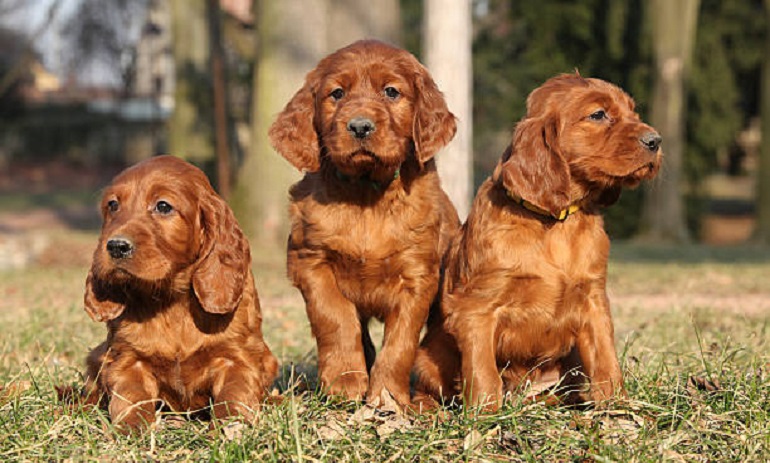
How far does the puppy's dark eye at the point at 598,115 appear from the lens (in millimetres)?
4371

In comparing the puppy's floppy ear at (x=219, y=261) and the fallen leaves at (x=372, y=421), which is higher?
the puppy's floppy ear at (x=219, y=261)

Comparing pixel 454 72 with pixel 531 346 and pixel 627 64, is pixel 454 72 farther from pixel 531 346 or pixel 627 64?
pixel 627 64

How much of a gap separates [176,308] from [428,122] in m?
1.52

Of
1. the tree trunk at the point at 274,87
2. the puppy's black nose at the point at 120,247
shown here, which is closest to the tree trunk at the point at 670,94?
the tree trunk at the point at 274,87

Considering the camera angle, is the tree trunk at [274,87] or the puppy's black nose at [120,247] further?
the tree trunk at [274,87]

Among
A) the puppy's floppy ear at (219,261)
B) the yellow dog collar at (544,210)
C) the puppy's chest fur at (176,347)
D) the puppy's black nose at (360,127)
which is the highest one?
the puppy's black nose at (360,127)

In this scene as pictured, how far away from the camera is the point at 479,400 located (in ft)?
13.8

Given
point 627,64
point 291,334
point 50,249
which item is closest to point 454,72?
point 291,334

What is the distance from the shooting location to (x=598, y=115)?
4387mm

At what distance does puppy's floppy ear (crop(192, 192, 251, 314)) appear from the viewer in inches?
170

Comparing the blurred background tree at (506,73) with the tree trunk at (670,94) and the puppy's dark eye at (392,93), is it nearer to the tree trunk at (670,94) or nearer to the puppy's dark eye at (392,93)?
the tree trunk at (670,94)

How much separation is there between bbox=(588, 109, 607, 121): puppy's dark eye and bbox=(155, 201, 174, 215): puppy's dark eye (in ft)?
6.28

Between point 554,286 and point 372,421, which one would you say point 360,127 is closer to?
point 554,286

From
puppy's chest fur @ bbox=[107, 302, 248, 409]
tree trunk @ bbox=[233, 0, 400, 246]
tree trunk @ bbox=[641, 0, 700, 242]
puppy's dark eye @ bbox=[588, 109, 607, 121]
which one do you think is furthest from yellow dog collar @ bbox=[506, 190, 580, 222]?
tree trunk @ bbox=[641, 0, 700, 242]
